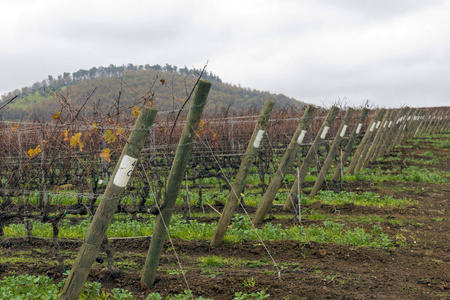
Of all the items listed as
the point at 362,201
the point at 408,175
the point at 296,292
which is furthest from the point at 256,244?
the point at 408,175

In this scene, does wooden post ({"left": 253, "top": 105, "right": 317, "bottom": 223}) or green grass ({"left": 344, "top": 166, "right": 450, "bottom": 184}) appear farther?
green grass ({"left": 344, "top": 166, "right": 450, "bottom": 184})

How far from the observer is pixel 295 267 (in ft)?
14.9

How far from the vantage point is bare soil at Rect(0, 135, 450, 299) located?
3.76m

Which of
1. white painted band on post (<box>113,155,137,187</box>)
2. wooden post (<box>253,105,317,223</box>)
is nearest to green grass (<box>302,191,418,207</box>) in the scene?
wooden post (<box>253,105,317,223</box>)

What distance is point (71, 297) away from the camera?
3.14 meters

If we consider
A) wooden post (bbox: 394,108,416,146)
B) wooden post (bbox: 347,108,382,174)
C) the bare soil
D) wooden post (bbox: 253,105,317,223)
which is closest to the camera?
the bare soil

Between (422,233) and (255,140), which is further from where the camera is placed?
(422,233)

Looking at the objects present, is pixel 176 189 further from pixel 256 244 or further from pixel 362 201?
pixel 362 201

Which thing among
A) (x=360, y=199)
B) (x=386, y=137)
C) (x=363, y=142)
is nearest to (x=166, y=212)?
(x=360, y=199)

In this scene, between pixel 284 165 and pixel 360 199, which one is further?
pixel 360 199

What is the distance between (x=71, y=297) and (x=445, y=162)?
16.0 metres

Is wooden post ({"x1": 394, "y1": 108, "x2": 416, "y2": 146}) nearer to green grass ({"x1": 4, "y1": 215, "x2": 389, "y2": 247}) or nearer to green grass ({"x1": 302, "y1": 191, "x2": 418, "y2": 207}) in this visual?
green grass ({"x1": 302, "y1": 191, "x2": 418, "y2": 207})

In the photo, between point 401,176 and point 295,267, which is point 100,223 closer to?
point 295,267

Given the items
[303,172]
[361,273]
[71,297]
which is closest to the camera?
[71,297]
